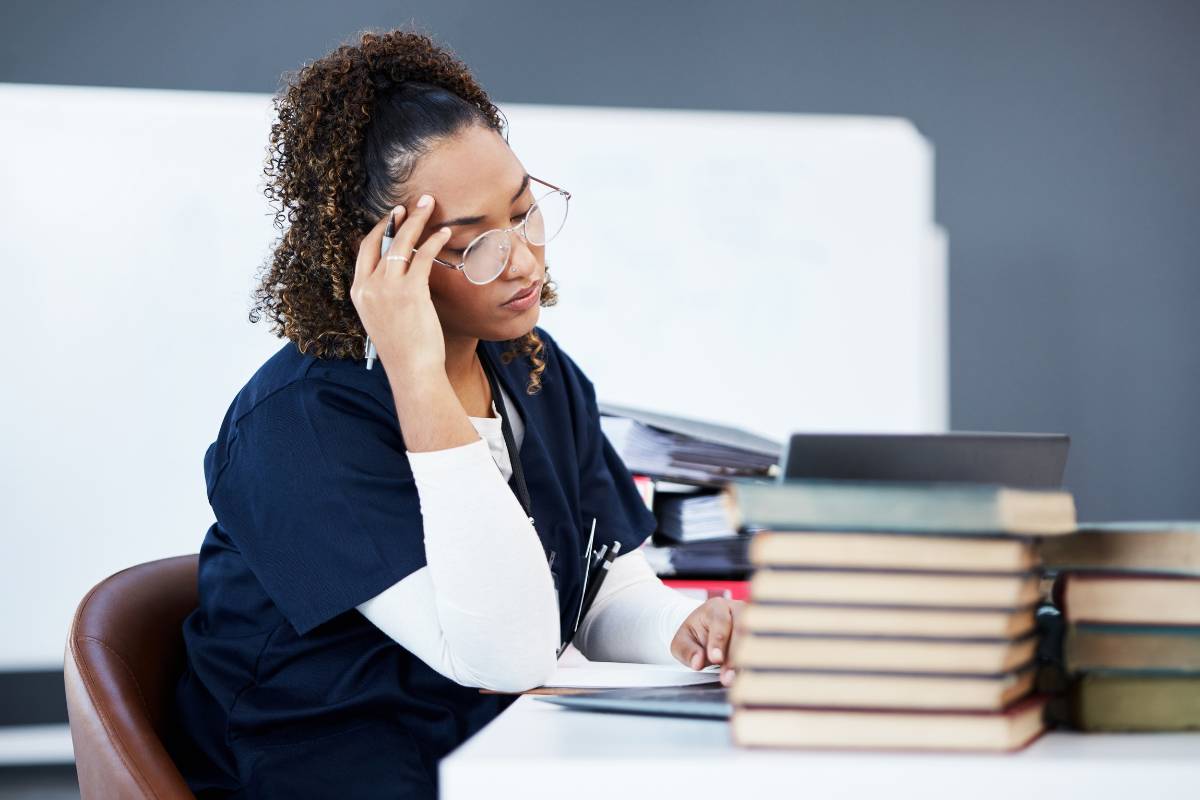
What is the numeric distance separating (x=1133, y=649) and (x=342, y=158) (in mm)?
908

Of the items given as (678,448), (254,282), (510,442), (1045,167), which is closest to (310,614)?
(510,442)

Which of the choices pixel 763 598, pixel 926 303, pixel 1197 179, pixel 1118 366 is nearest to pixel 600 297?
pixel 926 303

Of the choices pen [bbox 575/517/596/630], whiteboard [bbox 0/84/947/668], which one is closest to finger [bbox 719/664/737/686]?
pen [bbox 575/517/596/630]

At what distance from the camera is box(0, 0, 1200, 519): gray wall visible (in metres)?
2.82

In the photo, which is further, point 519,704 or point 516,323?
point 516,323

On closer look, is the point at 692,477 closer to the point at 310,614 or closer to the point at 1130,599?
the point at 310,614

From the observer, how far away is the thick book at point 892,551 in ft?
2.15

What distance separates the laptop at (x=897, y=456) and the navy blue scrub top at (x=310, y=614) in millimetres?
474

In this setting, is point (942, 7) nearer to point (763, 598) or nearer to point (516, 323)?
point (516, 323)

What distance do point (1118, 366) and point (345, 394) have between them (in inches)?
89.4

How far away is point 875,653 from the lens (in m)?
0.66

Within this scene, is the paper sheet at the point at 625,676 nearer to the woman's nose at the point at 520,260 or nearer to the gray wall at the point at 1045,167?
the woman's nose at the point at 520,260

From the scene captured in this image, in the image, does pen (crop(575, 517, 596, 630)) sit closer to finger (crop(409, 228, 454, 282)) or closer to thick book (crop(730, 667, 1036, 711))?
finger (crop(409, 228, 454, 282))

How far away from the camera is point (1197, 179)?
289 centimetres
